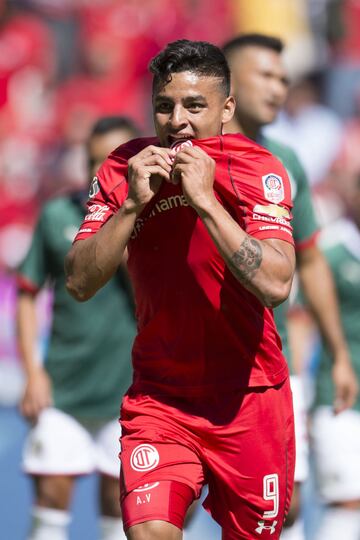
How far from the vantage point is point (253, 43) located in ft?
19.4

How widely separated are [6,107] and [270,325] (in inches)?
314

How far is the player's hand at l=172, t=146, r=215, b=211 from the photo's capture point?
3.69 m

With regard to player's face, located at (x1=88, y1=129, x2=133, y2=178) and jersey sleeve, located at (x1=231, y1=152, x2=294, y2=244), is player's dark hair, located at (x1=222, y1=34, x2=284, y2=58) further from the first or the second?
jersey sleeve, located at (x1=231, y1=152, x2=294, y2=244)

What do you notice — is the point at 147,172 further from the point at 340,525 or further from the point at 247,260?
the point at 340,525

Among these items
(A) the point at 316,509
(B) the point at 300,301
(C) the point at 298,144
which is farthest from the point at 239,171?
(C) the point at 298,144

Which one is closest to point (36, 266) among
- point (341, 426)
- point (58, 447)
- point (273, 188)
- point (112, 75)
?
Result: point (58, 447)

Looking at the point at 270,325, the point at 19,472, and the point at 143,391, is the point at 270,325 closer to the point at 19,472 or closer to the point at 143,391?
the point at 143,391

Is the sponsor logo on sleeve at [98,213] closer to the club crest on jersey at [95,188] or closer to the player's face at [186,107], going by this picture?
the club crest on jersey at [95,188]

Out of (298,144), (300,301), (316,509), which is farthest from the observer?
(298,144)

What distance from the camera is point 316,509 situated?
7371 millimetres

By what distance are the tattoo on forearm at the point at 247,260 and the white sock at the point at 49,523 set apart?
258 centimetres

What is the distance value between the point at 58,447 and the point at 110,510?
386 millimetres

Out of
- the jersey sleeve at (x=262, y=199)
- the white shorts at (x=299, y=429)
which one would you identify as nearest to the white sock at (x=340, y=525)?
the white shorts at (x=299, y=429)

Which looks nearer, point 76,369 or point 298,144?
point 76,369
